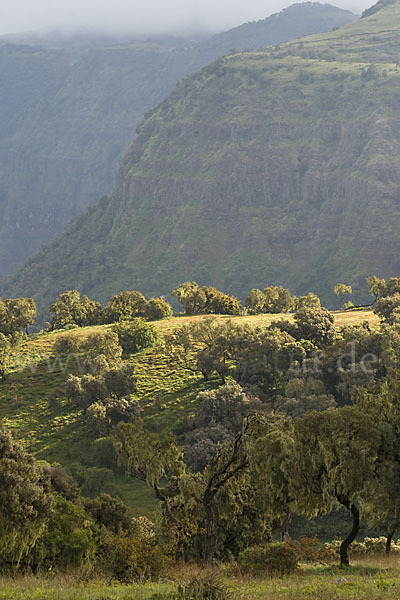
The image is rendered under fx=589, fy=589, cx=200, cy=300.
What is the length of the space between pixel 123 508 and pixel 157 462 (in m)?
12.7

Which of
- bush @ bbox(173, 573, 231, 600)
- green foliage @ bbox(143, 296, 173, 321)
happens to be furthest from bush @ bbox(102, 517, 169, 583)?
green foliage @ bbox(143, 296, 173, 321)

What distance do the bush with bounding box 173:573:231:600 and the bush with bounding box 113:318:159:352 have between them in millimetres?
72631

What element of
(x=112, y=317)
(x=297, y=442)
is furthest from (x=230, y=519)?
(x=112, y=317)

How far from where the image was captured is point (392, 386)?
87.9 feet

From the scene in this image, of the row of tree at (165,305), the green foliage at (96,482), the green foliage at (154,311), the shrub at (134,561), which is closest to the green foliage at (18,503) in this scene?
the shrub at (134,561)

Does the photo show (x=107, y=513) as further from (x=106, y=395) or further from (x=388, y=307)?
(x=388, y=307)

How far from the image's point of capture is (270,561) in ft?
85.9

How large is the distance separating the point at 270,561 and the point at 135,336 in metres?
65.5

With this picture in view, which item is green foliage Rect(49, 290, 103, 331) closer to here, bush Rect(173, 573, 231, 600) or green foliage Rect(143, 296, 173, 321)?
green foliage Rect(143, 296, 173, 321)

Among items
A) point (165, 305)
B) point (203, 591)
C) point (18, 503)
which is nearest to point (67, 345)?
point (165, 305)

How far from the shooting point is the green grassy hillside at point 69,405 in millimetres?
63281

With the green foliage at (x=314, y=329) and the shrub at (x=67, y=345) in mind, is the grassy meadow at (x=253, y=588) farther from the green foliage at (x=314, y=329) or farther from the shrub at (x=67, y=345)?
the shrub at (x=67, y=345)

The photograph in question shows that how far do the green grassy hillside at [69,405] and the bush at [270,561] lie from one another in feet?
85.5

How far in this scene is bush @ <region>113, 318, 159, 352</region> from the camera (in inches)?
3548
